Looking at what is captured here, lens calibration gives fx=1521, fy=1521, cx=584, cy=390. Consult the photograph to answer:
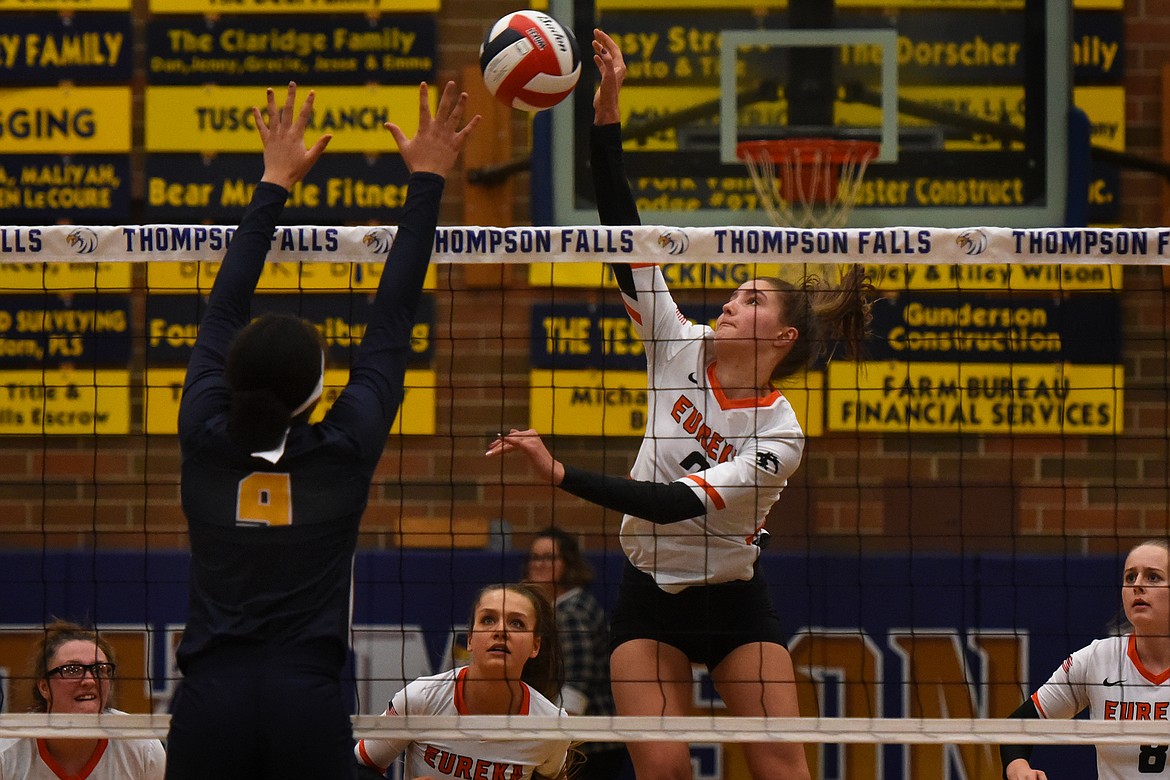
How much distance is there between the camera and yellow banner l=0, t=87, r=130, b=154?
306 inches

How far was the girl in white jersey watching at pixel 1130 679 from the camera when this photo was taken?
444 centimetres

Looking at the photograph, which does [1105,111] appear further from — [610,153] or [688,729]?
[688,729]

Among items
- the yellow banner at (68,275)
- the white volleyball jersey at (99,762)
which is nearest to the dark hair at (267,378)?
the white volleyball jersey at (99,762)

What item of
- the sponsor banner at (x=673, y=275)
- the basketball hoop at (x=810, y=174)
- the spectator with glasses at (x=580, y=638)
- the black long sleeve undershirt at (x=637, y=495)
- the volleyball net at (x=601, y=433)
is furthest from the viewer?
the sponsor banner at (x=673, y=275)

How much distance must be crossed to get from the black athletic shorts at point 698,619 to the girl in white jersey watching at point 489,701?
337 mm

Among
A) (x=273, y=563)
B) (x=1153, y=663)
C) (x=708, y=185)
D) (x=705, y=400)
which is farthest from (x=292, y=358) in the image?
(x=708, y=185)

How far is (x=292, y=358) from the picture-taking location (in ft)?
10.1

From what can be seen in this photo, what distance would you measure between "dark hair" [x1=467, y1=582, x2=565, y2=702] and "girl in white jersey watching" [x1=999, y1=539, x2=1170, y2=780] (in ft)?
4.41

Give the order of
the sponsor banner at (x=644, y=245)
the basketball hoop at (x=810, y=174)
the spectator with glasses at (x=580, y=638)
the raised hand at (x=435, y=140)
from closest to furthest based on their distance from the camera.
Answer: the raised hand at (x=435, y=140) < the sponsor banner at (x=644, y=245) < the spectator with glasses at (x=580, y=638) < the basketball hoop at (x=810, y=174)

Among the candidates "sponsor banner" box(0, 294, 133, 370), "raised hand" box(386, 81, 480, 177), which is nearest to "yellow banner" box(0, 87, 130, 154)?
"sponsor banner" box(0, 294, 133, 370)

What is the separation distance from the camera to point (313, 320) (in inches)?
296

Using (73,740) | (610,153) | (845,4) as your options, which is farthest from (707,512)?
(845,4)

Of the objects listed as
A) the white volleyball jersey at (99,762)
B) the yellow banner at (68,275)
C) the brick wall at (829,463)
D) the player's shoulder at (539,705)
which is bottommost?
the white volleyball jersey at (99,762)

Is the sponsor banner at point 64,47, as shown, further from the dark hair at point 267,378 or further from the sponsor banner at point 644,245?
the dark hair at point 267,378
